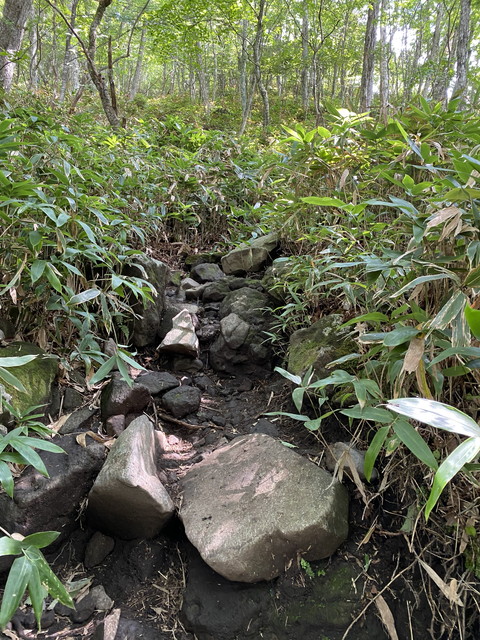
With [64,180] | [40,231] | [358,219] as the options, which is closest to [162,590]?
[40,231]

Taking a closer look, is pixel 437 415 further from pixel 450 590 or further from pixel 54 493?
pixel 54 493

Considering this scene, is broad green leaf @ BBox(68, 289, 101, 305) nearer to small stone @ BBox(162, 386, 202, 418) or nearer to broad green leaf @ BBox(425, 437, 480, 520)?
small stone @ BBox(162, 386, 202, 418)

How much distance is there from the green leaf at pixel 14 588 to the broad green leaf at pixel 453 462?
39.1 inches

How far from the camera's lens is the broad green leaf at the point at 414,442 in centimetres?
91

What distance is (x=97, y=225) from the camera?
7.55 feet

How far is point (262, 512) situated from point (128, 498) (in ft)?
1.69

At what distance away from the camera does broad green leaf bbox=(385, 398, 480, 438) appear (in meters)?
0.64

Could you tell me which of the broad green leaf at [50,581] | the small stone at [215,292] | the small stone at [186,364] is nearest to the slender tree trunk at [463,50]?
the small stone at [215,292]

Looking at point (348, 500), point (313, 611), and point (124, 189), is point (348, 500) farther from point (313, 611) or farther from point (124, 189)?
point (124, 189)

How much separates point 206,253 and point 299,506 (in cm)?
278

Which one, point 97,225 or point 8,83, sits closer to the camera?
point 97,225

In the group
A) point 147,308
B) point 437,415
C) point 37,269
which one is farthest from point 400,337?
point 147,308

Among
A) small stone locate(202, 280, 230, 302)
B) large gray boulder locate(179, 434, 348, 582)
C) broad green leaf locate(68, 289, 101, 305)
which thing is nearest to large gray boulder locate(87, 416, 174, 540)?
large gray boulder locate(179, 434, 348, 582)

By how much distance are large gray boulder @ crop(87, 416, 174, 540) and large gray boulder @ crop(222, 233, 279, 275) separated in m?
2.08
